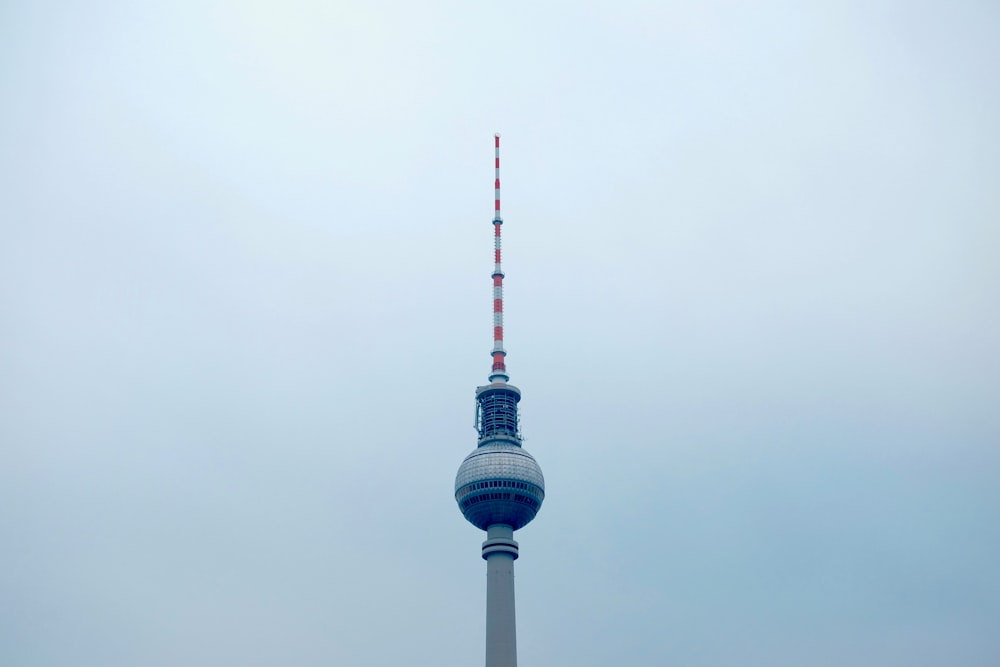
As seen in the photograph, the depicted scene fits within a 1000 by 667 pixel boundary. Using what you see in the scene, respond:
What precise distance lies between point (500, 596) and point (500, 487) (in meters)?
17.5

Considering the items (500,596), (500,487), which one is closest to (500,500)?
(500,487)

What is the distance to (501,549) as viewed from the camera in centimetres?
19238

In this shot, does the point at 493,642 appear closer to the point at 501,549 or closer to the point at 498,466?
the point at 501,549

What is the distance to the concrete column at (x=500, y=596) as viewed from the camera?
182 m

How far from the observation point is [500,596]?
188125 mm

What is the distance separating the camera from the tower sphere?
634 feet

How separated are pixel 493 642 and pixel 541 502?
26.3m

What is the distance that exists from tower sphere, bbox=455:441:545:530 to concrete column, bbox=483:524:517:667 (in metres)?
2.80

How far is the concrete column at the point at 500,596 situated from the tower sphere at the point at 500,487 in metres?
2.80

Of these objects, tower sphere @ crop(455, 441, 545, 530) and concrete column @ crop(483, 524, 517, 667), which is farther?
tower sphere @ crop(455, 441, 545, 530)

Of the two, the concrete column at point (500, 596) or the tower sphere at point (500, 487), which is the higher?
the tower sphere at point (500, 487)

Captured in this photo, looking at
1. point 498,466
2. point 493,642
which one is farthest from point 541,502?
point 493,642

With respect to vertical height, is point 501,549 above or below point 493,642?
above

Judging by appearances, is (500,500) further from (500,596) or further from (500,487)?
(500,596)
